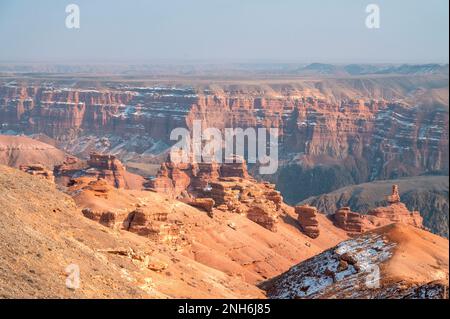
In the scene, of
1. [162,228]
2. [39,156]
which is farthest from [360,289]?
[39,156]

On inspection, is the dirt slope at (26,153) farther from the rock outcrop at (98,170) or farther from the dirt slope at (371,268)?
the dirt slope at (371,268)

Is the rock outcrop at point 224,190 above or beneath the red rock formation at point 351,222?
above

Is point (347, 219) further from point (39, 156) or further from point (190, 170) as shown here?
point (39, 156)

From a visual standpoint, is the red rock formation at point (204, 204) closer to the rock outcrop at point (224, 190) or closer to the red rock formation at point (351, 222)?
the rock outcrop at point (224, 190)

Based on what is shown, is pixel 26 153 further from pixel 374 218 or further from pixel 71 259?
pixel 71 259

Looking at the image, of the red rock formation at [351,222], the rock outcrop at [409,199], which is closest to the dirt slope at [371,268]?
the red rock formation at [351,222]

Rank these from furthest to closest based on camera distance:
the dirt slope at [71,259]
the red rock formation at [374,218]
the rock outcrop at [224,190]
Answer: the red rock formation at [374,218] < the rock outcrop at [224,190] < the dirt slope at [71,259]

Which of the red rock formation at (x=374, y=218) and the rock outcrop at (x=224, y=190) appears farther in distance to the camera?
the red rock formation at (x=374, y=218)

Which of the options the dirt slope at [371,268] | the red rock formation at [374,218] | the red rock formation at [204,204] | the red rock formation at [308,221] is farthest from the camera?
the red rock formation at [374,218]


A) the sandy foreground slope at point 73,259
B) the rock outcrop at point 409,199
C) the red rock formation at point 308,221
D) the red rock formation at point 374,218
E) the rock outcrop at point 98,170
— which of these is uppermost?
the sandy foreground slope at point 73,259
